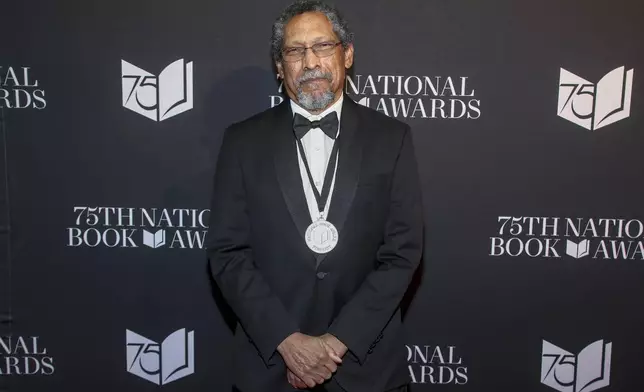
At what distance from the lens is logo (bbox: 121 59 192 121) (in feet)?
9.27

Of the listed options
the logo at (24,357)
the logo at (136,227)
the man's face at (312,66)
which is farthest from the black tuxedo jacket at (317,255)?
the logo at (24,357)

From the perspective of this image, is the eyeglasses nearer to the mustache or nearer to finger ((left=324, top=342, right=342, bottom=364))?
the mustache

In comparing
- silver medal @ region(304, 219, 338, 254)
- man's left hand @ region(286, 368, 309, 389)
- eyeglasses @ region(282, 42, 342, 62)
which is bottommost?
man's left hand @ region(286, 368, 309, 389)

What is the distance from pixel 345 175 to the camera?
2088 millimetres

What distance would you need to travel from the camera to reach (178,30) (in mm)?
2799

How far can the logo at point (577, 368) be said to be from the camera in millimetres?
2982

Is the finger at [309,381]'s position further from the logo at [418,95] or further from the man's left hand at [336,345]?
the logo at [418,95]

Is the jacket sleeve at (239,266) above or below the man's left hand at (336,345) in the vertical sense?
above

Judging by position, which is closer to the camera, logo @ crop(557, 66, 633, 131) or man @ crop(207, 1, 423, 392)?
man @ crop(207, 1, 423, 392)

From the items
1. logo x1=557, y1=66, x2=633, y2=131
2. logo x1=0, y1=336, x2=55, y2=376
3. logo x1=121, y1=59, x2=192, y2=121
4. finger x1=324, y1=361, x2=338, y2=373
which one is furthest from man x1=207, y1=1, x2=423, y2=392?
logo x1=0, y1=336, x2=55, y2=376

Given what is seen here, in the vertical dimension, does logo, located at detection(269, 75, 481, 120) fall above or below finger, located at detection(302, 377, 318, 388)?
above

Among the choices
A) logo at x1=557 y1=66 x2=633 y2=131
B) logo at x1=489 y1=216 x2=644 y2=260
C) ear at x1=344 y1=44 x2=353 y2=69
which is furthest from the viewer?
logo at x1=489 y1=216 x2=644 y2=260

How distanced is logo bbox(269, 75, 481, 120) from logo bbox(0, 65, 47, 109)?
1.03m

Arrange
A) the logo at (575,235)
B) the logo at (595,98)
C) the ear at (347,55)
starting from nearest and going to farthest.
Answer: the ear at (347,55) < the logo at (595,98) < the logo at (575,235)
